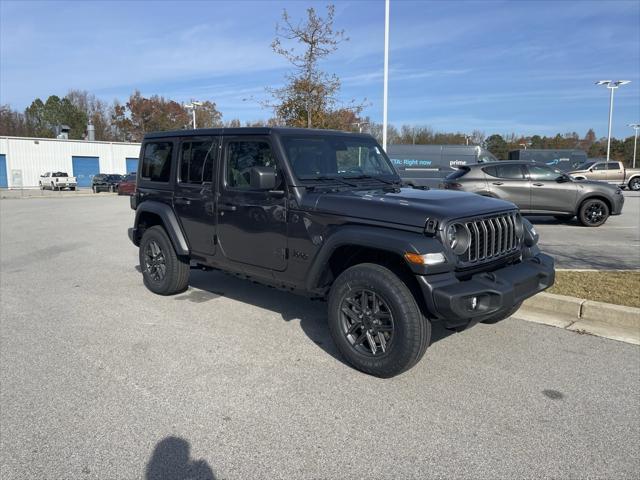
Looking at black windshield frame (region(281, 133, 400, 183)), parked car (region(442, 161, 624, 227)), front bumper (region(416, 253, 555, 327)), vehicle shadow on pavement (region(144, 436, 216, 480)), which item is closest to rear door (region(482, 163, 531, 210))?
parked car (region(442, 161, 624, 227))

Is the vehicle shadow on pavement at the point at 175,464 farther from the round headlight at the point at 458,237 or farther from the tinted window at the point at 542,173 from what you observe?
the tinted window at the point at 542,173

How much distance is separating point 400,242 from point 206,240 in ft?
8.61

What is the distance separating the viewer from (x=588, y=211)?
12.3 m

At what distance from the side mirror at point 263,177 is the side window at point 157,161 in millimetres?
2092

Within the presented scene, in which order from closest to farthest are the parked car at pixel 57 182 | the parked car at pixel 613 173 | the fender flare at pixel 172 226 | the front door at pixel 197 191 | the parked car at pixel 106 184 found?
1. the front door at pixel 197 191
2. the fender flare at pixel 172 226
3. the parked car at pixel 613 173
4. the parked car at pixel 106 184
5. the parked car at pixel 57 182

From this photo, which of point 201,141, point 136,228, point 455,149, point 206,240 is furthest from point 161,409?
point 455,149

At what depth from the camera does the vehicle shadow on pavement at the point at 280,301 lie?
4.86 meters

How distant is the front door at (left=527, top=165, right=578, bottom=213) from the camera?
12.2m

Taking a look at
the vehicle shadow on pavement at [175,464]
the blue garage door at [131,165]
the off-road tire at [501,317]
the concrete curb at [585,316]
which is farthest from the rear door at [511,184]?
the blue garage door at [131,165]

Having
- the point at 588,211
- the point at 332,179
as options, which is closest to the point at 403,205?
the point at 332,179

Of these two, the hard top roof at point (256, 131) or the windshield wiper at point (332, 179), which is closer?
the windshield wiper at point (332, 179)

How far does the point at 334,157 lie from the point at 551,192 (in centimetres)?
909

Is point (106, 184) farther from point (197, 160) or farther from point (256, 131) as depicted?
point (256, 131)

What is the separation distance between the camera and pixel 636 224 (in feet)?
42.6
